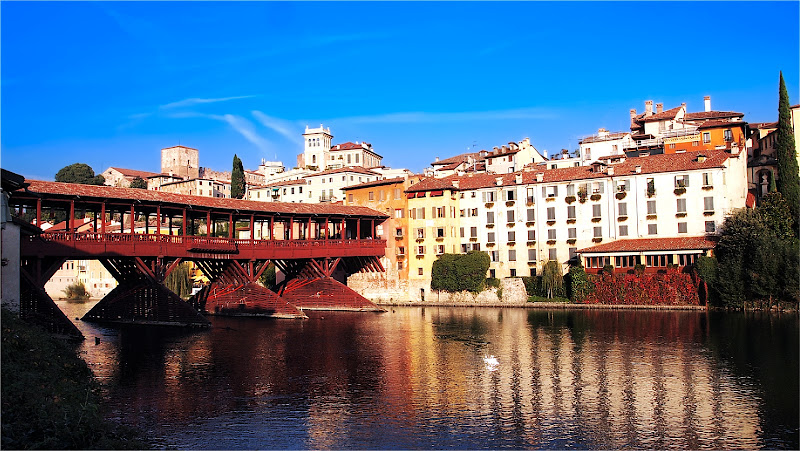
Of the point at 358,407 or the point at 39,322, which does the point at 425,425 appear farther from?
the point at 39,322

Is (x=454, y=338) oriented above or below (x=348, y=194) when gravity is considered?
below

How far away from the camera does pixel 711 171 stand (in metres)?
61.1

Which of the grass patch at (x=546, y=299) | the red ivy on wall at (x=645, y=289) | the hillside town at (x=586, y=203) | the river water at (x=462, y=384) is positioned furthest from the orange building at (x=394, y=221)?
the river water at (x=462, y=384)

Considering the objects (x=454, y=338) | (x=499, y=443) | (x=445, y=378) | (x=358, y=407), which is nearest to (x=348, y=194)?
(x=454, y=338)

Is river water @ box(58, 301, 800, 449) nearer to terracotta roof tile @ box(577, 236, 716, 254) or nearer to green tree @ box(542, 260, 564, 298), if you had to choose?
terracotta roof tile @ box(577, 236, 716, 254)

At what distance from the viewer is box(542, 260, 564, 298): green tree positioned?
6631 centimetres

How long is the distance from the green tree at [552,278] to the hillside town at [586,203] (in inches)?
60.2

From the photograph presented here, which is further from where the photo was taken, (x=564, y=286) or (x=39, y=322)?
(x=564, y=286)

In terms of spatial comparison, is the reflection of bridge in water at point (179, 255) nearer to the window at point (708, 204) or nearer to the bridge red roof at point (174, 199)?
the bridge red roof at point (174, 199)

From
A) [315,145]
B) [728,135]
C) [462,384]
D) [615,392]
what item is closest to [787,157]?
[728,135]

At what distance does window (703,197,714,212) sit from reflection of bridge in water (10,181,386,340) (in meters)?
31.0

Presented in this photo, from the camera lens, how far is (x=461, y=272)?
70.1m

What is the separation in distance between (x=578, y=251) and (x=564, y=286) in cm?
360

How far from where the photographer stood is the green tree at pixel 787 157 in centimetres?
6266
